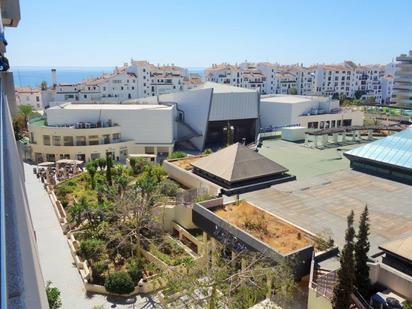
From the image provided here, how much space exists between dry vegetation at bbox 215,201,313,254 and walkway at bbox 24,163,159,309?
6.56 metres

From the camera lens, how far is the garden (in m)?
21.1

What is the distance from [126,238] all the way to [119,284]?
3.47m

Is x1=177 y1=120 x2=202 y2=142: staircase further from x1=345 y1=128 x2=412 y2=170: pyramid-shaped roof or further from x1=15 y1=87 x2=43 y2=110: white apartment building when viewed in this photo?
x1=15 y1=87 x2=43 y2=110: white apartment building

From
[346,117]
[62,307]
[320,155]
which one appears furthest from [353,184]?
[346,117]

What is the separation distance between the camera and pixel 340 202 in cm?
2403

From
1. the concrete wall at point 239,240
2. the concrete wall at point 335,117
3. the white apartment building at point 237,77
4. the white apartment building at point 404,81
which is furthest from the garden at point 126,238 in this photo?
the white apartment building at point 404,81

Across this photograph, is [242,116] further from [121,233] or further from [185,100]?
[121,233]

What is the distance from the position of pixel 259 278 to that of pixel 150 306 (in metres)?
7.62

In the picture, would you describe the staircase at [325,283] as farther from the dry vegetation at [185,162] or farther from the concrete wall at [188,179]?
the dry vegetation at [185,162]

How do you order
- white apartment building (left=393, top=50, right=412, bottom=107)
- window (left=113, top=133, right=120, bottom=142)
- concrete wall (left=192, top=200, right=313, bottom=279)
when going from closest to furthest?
1. concrete wall (left=192, top=200, right=313, bottom=279)
2. window (left=113, top=133, right=120, bottom=142)
3. white apartment building (left=393, top=50, right=412, bottom=107)

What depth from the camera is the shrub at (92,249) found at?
72.5ft

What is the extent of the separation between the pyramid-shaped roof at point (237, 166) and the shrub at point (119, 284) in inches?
391

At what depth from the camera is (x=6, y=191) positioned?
322 cm

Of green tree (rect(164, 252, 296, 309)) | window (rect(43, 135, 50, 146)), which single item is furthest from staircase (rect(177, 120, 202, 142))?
green tree (rect(164, 252, 296, 309))
